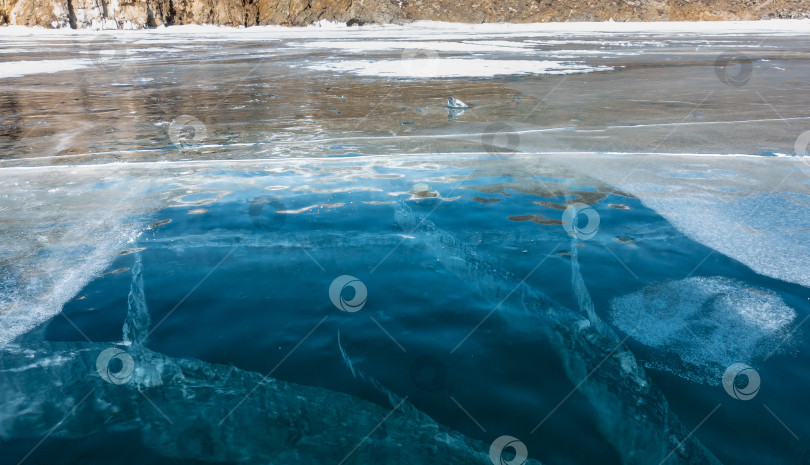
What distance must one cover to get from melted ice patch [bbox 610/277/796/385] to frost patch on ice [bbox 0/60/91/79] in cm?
1480

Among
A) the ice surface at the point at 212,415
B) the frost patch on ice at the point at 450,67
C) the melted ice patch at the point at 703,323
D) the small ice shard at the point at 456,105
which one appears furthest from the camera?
the frost patch on ice at the point at 450,67

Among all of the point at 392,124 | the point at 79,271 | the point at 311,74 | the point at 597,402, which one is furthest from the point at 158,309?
the point at 311,74

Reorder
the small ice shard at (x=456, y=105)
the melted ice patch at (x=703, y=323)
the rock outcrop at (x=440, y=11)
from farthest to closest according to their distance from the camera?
the rock outcrop at (x=440, y=11)
the small ice shard at (x=456, y=105)
the melted ice patch at (x=703, y=323)

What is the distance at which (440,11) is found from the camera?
148 feet

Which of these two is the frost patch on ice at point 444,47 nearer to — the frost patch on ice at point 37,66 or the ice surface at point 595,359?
the frost patch on ice at point 37,66

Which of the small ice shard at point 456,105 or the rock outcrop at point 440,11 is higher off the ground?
the rock outcrop at point 440,11

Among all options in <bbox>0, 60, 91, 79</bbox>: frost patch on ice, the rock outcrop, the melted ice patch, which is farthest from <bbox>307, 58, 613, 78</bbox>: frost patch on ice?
the rock outcrop

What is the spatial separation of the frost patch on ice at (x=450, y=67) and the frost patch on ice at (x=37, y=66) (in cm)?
652

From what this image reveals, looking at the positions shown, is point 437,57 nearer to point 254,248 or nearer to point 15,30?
point 254,248

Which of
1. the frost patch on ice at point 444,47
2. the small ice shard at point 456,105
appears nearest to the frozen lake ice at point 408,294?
the small ice shard at point 456,105

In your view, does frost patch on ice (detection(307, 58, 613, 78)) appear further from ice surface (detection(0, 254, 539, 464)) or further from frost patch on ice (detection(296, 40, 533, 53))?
ice surface (detection(0, 254, 539, 464))

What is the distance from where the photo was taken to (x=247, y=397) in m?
2.02

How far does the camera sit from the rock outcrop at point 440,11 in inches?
1662

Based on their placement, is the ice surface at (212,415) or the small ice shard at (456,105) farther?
the small ice shard at (456,105)
